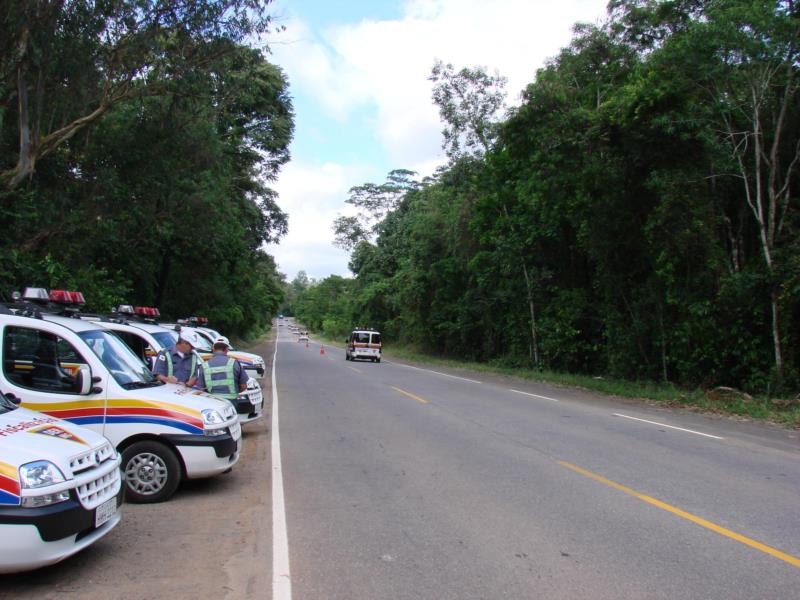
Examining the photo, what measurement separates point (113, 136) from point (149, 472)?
14.9 m

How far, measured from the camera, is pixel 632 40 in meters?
23.1

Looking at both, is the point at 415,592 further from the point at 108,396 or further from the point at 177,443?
the point at 108,396

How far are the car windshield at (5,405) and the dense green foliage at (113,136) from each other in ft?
32.7

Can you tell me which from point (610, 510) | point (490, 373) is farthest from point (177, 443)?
point (490, 373)

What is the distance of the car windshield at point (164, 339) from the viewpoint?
1112cm

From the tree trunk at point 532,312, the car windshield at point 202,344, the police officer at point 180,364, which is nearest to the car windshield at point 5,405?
the police officer at point 180,364

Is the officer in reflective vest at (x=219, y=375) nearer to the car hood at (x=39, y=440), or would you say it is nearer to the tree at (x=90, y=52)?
the car hood at (x=39, y=440)

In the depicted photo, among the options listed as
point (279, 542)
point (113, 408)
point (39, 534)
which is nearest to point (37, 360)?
point (113, 408)

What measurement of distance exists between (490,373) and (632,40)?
15330 mm

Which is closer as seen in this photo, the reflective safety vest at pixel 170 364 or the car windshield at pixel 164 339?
the reflective safety vest at pixel 170 364

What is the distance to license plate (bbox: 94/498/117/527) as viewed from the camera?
4504mm

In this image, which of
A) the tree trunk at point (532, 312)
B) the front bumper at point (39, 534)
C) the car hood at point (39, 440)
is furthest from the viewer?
the tree trunk at point (532, 312)

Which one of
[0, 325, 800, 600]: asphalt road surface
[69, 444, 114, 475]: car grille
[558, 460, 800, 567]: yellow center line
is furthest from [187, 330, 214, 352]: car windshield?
[69, 444, 114, 475]: car grille

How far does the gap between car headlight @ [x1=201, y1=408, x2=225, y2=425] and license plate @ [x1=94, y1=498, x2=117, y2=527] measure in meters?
1.88
